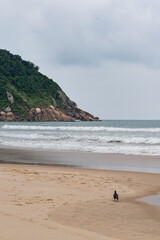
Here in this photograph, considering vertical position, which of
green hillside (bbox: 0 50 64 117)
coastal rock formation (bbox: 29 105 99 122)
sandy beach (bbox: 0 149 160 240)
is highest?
green hillside (bbox: 0 50 64 117)

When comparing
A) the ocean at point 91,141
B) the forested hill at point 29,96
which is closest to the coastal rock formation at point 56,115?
the forested hill at point 29,96

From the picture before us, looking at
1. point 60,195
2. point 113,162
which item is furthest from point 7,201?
point 113,162

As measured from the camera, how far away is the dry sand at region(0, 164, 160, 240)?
5.10 meters

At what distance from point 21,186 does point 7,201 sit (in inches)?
76.2

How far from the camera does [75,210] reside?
691 centimetres

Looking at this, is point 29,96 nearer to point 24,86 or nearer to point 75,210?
point 24,86

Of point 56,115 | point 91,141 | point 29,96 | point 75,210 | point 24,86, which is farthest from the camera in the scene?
point 24,86

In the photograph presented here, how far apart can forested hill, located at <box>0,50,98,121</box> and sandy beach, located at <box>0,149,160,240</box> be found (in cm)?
10786

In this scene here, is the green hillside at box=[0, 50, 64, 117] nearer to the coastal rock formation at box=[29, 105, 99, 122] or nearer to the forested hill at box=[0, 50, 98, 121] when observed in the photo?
the forested hill at box=[0, 50, 98, 121]

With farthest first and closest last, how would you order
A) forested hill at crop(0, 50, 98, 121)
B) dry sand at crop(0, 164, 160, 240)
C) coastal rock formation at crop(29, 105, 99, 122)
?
forested hill at crop(0, 50, 98, 121) < coastal rock formation at crop(29, 105, 99, 122) < dry sand at crop(0, 164, 160, 240)

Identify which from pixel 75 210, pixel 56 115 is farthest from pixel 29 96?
pixel 75 210

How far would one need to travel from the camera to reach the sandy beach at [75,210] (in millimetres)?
5102

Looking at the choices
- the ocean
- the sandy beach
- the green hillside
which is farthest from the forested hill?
the sandy beach

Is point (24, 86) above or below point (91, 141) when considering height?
above
